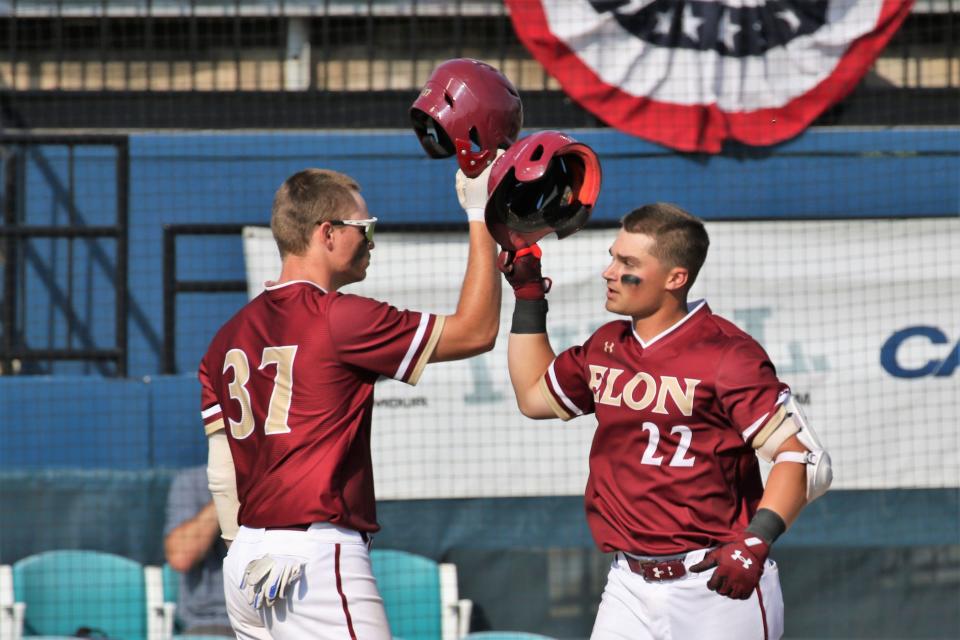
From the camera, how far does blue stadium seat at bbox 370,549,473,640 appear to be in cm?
605

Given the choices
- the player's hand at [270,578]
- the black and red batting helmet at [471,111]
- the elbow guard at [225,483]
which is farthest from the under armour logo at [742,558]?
the elbow guard at [225,483]

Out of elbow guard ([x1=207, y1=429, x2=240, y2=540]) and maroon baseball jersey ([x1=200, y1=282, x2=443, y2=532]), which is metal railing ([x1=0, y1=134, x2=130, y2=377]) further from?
maroon baseball jersey ([x1=200, y1=282, x2=443, y2=532])

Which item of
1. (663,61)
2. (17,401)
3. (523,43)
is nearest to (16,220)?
(17,401)

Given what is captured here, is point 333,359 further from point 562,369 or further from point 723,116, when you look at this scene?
point 723,116

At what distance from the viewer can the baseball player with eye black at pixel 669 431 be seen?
3.03 metres

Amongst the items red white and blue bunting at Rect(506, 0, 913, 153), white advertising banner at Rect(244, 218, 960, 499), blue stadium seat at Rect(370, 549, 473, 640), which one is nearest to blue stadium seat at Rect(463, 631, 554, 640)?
blue stadium seat at Rect(370, 549, 473, 640)

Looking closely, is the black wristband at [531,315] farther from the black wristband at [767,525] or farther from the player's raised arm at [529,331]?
the black wristband at [767,525]

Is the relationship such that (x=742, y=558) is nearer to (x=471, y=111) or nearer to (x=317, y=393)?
(x=317, y=393)

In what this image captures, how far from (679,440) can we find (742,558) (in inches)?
18.1

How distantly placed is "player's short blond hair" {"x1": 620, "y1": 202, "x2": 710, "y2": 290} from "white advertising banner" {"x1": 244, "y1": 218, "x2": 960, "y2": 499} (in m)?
2.82

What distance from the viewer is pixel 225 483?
334 cm

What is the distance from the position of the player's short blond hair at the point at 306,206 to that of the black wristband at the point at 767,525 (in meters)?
1.24

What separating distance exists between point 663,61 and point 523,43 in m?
0.78

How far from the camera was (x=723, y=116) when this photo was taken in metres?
6.52
